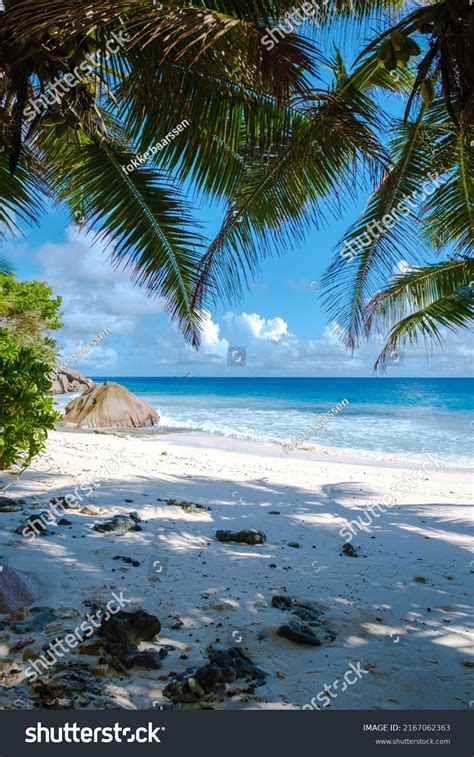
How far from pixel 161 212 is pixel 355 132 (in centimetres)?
192

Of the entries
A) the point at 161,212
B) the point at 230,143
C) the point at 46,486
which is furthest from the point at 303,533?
the point at 230,143

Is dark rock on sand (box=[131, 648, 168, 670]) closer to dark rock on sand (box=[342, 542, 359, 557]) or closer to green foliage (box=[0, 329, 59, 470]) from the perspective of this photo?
green foliage (box=[0, 329, 59, 470])

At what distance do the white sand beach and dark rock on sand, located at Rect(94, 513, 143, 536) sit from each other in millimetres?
A: 88

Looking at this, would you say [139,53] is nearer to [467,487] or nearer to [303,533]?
[303,533]

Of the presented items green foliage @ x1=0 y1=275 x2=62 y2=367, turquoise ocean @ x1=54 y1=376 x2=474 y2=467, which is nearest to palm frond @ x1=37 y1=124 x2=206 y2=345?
green foliage @ x1=0 y1=275 x2=62 y2=367

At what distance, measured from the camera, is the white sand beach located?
112 inches

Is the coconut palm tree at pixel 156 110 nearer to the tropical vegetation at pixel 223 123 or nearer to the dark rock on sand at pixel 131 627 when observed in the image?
the tropical vegetation at pixel 223 123

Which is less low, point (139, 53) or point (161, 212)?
point (139, 53)

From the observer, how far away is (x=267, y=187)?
419 cm

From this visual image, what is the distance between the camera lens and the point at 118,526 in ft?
17.8

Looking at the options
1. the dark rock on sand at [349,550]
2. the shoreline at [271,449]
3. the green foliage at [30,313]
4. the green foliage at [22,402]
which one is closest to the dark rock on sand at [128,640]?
the green foliage at [22,402]

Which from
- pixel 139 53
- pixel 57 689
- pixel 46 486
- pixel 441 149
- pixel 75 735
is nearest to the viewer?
pixel 75 735

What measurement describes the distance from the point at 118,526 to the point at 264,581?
A: 177cm

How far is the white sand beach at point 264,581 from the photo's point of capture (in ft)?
9.37
